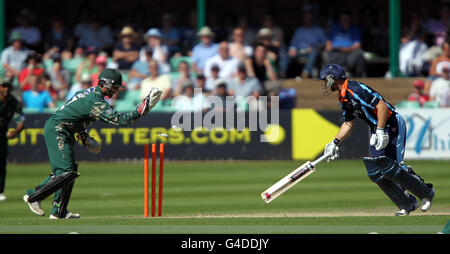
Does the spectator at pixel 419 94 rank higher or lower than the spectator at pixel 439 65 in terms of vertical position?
lower

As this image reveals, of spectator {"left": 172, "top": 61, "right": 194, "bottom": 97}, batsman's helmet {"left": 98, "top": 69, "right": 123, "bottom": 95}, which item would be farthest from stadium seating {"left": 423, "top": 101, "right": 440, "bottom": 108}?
batsman's helmet {"left": 98, "top": 69, "right": 123, "bottom": 95}

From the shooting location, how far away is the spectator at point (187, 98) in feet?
67.9

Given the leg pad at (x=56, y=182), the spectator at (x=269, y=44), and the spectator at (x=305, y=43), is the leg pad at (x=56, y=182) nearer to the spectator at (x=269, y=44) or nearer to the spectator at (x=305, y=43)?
the spectator at (x=269, y=44)

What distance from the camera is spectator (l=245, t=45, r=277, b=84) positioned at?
848 inches

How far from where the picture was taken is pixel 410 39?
910 inches

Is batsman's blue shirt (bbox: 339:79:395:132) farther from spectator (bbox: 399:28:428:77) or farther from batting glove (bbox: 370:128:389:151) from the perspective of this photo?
spectator (bbox: 399:28:428:77)

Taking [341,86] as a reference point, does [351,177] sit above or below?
below

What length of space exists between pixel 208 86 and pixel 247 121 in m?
1.95

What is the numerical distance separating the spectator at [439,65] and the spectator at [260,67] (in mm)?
3456

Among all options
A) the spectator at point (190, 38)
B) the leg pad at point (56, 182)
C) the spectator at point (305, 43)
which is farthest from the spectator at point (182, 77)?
the leg pad at point (56, 182)

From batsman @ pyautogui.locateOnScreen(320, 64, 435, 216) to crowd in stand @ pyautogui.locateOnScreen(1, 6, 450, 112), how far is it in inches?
364

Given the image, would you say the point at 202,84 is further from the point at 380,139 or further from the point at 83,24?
the point at 380,139
